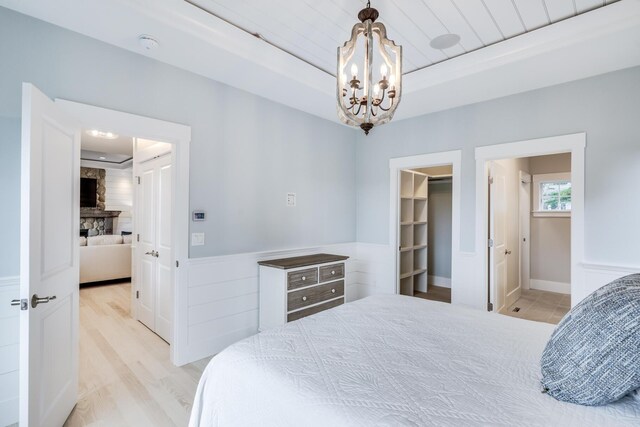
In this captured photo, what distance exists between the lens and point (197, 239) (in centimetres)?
289

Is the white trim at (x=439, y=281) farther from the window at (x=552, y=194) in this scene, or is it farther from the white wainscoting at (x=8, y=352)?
the white wainscoting at (x=8, y=352)

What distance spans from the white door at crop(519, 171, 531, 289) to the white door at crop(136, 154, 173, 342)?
537 centimetres

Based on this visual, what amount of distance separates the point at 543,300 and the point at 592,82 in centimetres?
341

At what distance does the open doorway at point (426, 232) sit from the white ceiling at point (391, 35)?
6.51 ft

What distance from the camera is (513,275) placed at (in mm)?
4711

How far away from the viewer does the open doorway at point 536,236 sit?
4.34 metres

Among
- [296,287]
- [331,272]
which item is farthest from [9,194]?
[331,272]

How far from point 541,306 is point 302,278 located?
3752 millimetres

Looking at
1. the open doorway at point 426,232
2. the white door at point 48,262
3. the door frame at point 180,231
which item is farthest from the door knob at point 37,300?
the open doorway at point 426,232

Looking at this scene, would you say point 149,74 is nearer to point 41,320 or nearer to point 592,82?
point 41,320

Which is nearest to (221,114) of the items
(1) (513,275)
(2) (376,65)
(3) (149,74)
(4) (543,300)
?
(3) (149,74)

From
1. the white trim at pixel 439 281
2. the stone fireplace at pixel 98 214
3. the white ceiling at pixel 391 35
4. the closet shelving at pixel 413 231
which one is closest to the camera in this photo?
the white ceiling at pixel 391 35

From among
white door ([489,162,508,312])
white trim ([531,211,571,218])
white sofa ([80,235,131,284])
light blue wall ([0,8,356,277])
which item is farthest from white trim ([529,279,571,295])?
white sofa ([80,235,131,284])

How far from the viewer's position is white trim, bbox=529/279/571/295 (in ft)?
17.0
